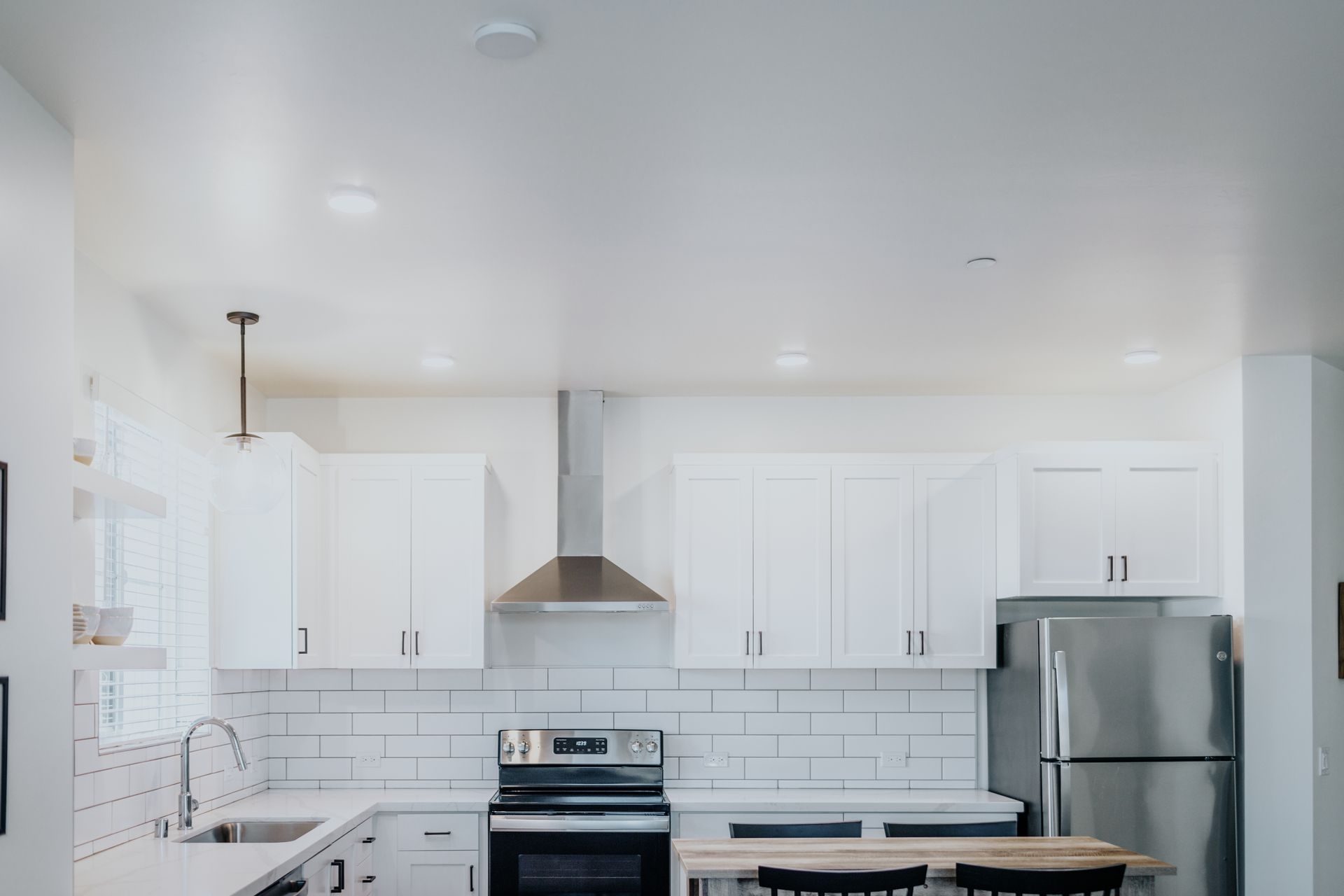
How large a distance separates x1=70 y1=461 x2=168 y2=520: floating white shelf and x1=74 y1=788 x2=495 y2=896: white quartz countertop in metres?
1.00

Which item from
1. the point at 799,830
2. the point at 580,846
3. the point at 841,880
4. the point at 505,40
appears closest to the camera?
the point at 505,40

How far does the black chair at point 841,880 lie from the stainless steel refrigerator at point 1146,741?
1.69 meters

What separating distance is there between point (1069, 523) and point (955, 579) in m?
0.53

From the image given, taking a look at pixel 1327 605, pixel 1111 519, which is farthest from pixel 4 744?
pixel 1327 605

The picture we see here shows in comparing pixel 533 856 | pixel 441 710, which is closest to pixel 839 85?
pixel 533 856

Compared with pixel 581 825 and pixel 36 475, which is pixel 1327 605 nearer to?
pixel 581 825

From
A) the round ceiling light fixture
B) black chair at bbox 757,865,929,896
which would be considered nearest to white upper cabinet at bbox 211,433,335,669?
black chair at bbox 757,865,929,896

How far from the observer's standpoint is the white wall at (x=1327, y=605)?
4555 mm

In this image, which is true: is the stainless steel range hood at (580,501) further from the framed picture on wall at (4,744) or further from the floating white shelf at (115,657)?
the framed picture on wall at (4,744)

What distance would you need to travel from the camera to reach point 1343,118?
2430 millimetres

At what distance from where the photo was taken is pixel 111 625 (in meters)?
2.76

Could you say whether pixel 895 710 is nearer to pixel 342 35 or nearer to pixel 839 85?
pixel 839 85

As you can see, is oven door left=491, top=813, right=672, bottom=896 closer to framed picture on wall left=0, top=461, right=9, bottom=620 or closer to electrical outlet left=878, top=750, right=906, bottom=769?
electrical outlet left=878, top=750, right=906, bottom=769

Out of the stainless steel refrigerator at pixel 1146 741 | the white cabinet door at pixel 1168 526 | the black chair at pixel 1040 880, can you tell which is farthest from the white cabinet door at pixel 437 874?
the white cabinet door at pixel 1168 526
